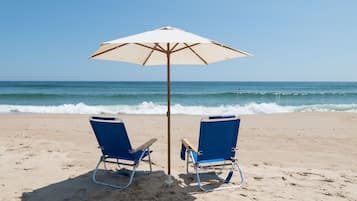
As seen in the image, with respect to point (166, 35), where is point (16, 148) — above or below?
below

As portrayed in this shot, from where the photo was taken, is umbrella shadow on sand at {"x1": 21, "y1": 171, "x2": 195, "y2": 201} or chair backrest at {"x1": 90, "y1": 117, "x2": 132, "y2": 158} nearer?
umbrella shadow on sand at {"x1": 21, "y1": 171, "x2": 195, "y2": 201}

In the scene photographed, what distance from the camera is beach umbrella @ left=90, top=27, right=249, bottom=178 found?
3.10 m

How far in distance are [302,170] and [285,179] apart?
679 mm

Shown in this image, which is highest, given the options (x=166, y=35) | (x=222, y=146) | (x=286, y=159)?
(x=166, y=35)

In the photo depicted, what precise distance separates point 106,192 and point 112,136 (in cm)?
62

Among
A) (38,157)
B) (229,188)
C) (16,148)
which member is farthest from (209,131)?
(16,148)

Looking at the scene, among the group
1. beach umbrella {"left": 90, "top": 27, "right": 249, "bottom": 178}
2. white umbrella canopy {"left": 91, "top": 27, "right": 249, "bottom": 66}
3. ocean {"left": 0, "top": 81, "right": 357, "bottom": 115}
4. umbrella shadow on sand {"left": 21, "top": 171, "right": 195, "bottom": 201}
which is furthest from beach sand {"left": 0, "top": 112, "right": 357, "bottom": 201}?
ocean {"left": 0, "top": 81, "right": 357, "bottom": 115}

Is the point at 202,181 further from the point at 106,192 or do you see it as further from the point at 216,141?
the point at 106,192

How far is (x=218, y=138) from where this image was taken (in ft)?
11.2

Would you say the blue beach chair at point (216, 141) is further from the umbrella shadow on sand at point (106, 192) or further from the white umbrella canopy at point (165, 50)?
the white umbrella canopy at point (165, 50)

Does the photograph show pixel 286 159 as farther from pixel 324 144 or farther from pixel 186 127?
pixel 186 127

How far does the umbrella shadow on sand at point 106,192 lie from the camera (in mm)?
3150

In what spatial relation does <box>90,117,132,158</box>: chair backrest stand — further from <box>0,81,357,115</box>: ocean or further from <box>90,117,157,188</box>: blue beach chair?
<box>0,81,357,115</box>: ocean

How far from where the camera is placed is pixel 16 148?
18.1 feet
